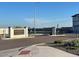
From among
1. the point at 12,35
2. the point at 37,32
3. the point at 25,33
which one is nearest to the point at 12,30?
the point at 12,35

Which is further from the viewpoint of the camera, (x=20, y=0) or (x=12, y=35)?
(x=12, y=35)

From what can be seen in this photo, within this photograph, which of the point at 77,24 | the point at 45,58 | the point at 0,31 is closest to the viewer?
the point at 45,58

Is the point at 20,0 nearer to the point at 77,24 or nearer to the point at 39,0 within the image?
the point at 39,0

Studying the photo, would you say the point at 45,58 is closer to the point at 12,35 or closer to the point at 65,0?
the point at 65,0

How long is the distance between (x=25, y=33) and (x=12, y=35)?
227 inches

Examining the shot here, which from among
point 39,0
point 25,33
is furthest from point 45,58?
point 25,33

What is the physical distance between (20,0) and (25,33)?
49105 mm

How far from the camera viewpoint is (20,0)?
10.7m

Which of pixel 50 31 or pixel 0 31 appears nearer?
pixel 0 31

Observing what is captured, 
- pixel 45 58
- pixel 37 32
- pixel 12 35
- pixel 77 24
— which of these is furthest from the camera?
pixel 37 32

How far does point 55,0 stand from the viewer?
10.6 meters

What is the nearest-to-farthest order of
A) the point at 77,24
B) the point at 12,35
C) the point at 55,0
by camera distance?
1. the point at 55,0
2. the point at 12,35
3. the point at 77,24

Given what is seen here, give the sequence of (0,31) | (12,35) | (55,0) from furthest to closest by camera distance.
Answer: (0,31) < (12,35) < (55,0)

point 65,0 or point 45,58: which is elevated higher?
point 65,0
